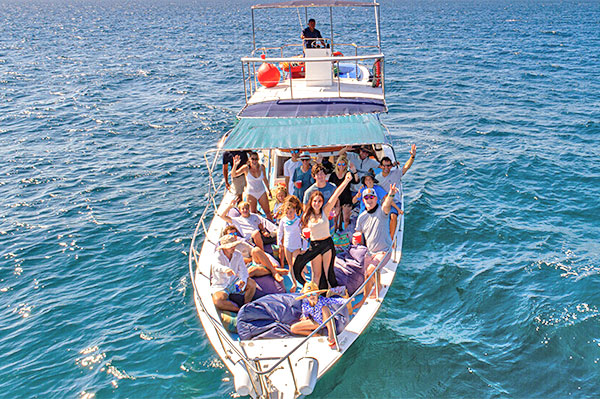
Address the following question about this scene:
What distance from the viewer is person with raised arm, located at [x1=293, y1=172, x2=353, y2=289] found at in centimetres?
775

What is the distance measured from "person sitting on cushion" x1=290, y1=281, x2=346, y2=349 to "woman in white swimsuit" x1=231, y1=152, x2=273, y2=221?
3.31 metres

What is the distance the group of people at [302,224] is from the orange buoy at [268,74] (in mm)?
3054

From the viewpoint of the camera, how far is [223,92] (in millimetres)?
30703

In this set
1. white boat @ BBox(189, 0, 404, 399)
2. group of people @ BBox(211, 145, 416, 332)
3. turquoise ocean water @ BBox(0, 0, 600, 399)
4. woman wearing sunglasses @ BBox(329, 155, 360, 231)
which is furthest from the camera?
woman wearing sunglasses @ BBox(329, 155, 360, 231)

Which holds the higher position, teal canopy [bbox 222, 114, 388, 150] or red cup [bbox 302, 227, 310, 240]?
teal canopy [bbox 222, 114, 388, 150]

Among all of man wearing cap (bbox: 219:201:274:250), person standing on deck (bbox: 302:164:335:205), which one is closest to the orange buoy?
person standing on deck (bbox: 302:164:335:205)

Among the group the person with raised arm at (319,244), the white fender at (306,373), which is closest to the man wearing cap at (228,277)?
the person with raised arm at (319,244)

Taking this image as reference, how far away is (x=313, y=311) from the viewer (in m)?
7.62

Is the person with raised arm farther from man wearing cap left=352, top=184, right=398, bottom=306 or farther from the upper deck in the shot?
the upper deck

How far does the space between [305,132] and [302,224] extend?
282 cm

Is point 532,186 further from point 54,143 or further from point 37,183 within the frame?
point 54,143

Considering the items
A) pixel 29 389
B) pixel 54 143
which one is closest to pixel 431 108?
pixel 54 143

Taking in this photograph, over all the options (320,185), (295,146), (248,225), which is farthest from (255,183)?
(320,185)

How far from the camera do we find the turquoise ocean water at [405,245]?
8.52 metres
